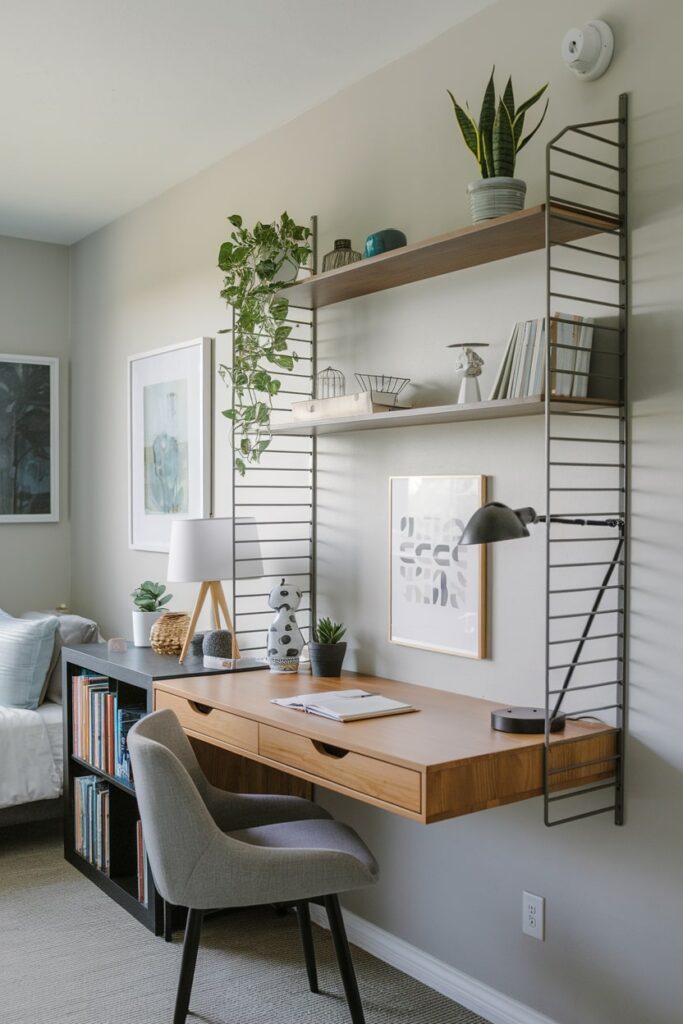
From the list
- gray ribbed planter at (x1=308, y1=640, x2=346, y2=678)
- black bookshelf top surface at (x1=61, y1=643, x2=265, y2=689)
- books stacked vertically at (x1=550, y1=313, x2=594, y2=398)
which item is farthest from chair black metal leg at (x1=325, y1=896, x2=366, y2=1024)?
books stacked vertically at (x1=550, y1=313, x2=594, y2=398)

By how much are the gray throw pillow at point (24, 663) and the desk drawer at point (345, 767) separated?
5.66 ft

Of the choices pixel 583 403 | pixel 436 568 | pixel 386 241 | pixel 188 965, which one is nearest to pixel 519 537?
pixel 583 403

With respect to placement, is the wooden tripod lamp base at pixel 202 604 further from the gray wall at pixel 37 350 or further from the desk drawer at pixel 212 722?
the gray wall at pixel 37 350

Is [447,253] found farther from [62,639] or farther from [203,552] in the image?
[62,639]

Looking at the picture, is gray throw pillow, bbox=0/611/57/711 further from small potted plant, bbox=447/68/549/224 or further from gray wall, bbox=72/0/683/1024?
small potted plant, bbox=447/68/549/224

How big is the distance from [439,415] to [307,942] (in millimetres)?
1461

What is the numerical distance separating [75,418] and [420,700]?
3081mm

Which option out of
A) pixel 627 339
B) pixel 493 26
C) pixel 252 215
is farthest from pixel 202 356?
pixel 627 339

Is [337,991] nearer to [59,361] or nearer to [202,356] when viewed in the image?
[202,356]

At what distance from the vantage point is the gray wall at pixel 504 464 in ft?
7.02

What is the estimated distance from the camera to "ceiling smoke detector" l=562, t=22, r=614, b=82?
7.33ft

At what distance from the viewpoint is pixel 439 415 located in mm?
2461

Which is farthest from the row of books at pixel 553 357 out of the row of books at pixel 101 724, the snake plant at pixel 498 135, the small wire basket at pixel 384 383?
the row of books at pixel 101 724

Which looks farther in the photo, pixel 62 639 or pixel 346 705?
pixel 62 639
